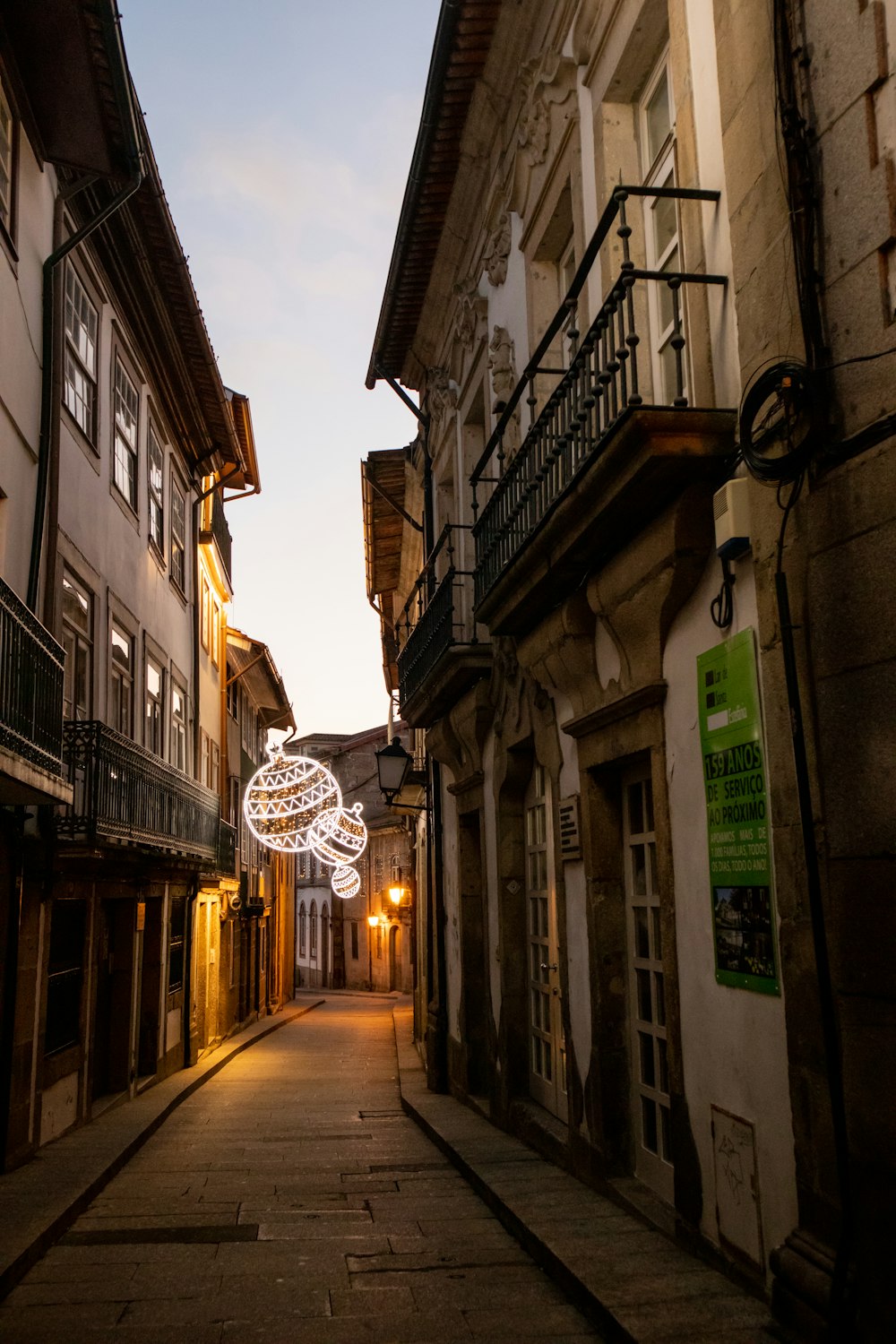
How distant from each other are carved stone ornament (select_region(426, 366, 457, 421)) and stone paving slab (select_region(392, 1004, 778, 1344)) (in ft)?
26.1

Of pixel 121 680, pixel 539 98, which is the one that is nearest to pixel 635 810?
pixel 539 98

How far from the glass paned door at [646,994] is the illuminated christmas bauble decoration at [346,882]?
2637 centimetres

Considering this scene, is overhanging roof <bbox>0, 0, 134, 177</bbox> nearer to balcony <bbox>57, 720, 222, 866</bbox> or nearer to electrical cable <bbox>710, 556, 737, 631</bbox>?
balcony <bbox>57, 720, 222, 866</bbox>

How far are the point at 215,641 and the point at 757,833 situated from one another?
18.3 meters

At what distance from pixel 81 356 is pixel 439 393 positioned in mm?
4079

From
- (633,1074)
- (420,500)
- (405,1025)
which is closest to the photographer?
(633,1074)

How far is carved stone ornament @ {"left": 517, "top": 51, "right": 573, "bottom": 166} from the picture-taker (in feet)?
27.6

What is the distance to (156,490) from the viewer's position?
16141 mm

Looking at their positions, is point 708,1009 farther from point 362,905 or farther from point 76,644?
point 362,905

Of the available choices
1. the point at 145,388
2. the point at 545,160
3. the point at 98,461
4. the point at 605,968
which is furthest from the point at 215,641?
the point at 605,968

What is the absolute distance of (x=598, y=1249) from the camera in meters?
5.77

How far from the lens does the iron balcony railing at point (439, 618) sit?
11570 mm

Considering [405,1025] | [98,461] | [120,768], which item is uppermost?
[98,461]

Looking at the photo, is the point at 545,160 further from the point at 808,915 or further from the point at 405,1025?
the point at 405,1025
